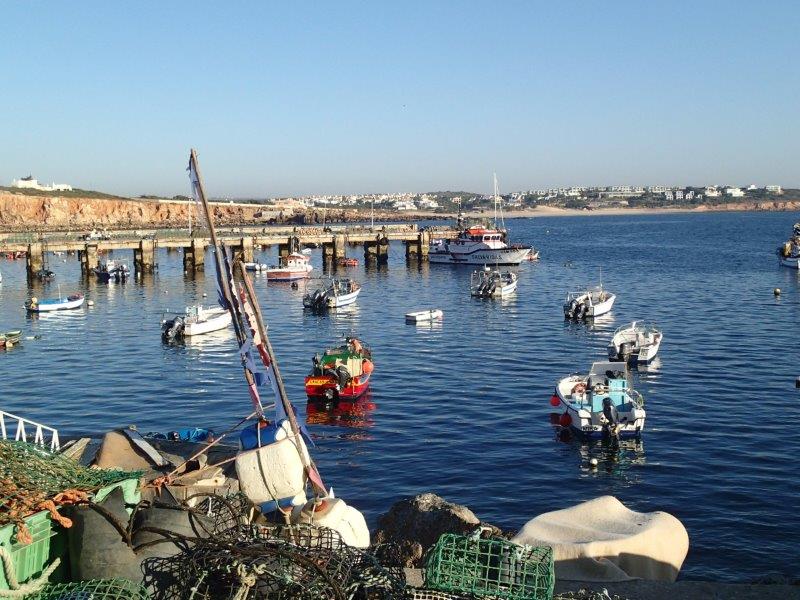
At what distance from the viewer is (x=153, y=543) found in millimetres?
8781

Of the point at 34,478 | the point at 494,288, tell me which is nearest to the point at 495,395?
the point at 34,478

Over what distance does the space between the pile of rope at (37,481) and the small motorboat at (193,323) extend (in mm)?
37845

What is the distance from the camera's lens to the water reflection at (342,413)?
30234 mm

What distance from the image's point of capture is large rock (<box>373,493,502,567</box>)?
619 inches

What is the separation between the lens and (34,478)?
9.14 meters

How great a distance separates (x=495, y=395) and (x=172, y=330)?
21.3 metres

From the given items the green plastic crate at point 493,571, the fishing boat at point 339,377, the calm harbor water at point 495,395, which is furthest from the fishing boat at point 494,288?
the green plastic crate at point 493,571

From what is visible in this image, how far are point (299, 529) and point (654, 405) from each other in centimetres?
2408

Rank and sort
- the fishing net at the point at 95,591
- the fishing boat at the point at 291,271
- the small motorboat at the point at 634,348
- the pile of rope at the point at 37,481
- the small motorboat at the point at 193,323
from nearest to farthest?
the fishing net at the point at 95,591 < the pile of rope at the point at 37,481 < the small motorboat at the point at 634,348 < the small motorboat at the point at 193,323 < the fishing boat at the point at 291,271

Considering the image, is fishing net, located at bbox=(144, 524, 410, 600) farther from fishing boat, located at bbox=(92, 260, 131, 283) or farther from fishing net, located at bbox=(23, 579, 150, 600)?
fishing boat, located at bbox=(92, 260, 131, 283)

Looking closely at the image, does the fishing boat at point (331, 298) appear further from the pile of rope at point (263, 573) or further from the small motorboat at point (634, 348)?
the pile of rope at point (263, 573)

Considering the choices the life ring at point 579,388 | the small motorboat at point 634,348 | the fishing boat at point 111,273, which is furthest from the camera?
the fishing boat at point 111,273

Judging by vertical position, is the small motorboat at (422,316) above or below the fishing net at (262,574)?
below

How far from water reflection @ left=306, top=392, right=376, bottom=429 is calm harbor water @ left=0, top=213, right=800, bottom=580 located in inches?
5.0
